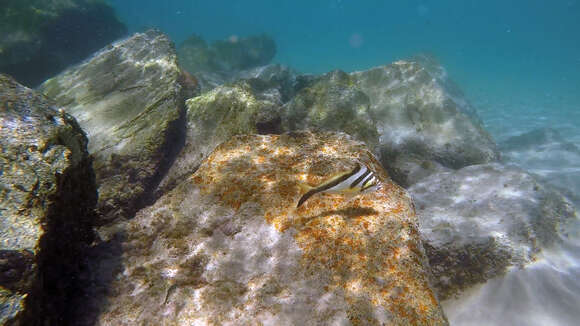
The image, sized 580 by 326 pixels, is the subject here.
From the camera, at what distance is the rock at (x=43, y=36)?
1023cm

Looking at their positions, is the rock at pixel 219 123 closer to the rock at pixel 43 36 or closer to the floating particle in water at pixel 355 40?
the rock at pixel 43 36

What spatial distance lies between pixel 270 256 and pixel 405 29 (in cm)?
13330

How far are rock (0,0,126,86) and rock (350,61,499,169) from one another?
1233 cm

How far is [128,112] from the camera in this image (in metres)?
5.36

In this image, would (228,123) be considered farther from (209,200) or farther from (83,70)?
(83,70)

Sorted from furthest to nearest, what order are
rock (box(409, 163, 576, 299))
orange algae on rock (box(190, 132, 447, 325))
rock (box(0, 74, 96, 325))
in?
rock (box(409, 163, 576, 299)) < orange algae on rock (box(190, 132, 447, 325)) < rock (box(0, 74, 96, 325))

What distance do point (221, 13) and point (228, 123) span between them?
5900 inches

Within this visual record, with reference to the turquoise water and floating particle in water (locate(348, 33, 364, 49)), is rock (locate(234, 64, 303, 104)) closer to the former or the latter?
the turquoise water

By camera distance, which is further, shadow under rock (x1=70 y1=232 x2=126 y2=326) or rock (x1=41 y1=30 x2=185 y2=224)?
rock (x1=41 y1=30 x2=185 y2=224)

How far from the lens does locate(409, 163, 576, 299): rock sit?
3436 millimetres

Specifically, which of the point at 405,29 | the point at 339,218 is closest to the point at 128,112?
the point at 339,218

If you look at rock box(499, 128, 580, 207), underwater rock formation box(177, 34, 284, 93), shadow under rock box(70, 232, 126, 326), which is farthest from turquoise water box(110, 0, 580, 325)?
underwater rock formation box(177, 34, 284, 93)

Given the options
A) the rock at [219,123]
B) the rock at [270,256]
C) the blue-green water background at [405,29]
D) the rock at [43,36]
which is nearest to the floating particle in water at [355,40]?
the blue-green water background at [405,29]

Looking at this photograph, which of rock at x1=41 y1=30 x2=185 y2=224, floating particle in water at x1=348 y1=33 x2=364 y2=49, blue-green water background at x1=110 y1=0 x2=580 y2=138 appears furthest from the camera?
floating particle in water at x1=348 y1=33 x2=364 y2=49
